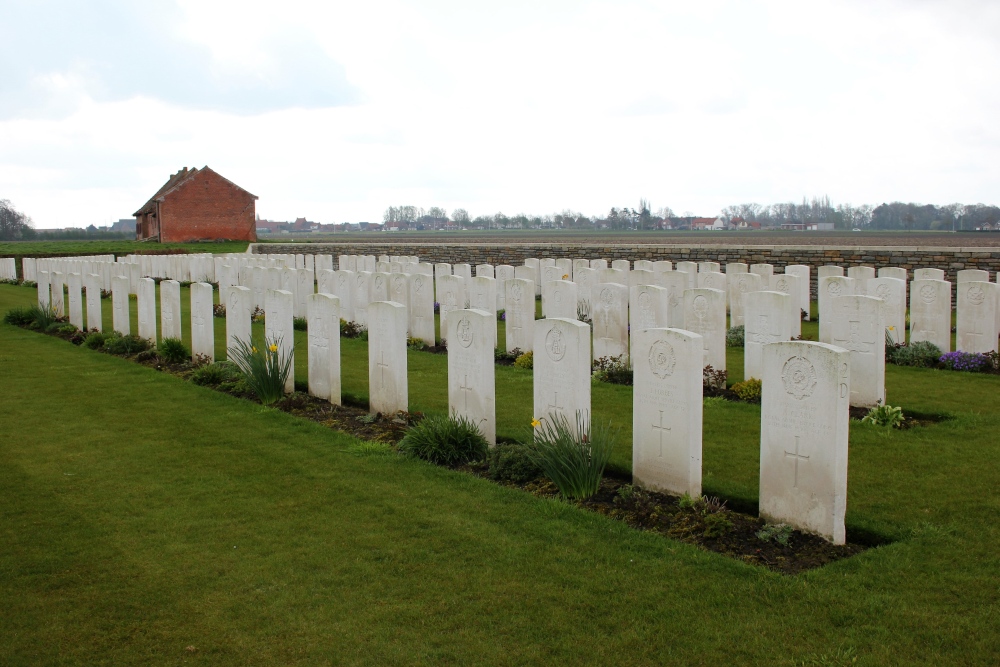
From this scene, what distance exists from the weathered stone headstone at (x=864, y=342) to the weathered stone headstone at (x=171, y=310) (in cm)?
891

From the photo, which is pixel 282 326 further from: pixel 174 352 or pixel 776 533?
pixel 776 533

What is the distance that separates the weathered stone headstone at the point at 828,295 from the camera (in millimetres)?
9320

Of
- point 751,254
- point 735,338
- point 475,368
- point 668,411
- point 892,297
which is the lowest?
point 735,338

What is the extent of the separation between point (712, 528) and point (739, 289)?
928cm

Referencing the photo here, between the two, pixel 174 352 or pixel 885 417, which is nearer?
pixel 885 417

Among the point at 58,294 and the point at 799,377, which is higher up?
the point at 58,294

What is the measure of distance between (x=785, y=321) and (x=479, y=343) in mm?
3633

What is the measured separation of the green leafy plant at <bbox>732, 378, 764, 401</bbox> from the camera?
29.1 ft

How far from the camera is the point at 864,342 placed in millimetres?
8438

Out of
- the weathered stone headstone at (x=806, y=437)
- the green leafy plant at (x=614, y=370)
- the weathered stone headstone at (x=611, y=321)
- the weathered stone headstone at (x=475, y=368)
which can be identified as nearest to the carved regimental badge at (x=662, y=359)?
the weathered stone headstone at (x=806, y=437)

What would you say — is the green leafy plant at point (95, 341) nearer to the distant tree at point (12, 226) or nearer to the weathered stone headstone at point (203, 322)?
the weathered stone headstone at point (203, 322)

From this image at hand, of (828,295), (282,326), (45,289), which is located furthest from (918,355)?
(45,289)

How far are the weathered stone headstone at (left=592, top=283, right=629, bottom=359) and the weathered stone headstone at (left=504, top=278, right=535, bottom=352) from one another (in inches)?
53.7

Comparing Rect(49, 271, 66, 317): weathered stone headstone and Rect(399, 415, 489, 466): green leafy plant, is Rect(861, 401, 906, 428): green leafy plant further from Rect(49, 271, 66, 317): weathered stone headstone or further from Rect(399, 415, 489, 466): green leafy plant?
Rect(49, 271, 66, 317): weathered stone headstone
